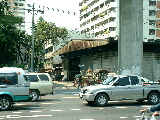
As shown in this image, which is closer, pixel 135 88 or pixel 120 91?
pixel 120 91

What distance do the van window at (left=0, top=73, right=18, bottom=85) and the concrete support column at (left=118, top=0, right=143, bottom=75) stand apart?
18900mm

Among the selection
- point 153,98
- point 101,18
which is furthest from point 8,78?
point 101,18

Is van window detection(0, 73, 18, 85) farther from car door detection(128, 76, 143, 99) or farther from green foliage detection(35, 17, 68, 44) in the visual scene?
green foliage detection(35, 17, 68, 44)

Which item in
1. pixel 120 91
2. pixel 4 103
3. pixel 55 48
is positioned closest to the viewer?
pixel 4 103

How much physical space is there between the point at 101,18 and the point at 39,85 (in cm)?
7542

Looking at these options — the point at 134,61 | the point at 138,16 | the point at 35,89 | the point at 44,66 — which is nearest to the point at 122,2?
the point at 138,16

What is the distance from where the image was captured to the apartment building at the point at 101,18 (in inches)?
3489

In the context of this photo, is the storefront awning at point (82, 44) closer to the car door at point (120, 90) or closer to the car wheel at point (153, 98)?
the car wheel at point (153, 98)

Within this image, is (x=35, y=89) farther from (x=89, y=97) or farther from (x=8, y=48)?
(x=8, y=48)

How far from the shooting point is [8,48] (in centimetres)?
5538

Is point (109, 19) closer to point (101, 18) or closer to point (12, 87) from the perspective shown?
point (101, 18)

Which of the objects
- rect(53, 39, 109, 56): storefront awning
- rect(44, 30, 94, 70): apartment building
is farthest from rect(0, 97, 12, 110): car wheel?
rect(44, 30, 94, 70): apartment building

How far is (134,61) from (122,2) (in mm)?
6811

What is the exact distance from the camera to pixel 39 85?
2120 centimetres
